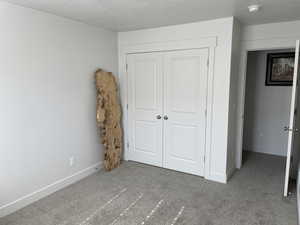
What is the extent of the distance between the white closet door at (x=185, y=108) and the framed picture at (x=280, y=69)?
205 centimetres

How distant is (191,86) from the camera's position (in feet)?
11.0

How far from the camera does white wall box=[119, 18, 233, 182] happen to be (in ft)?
9.87

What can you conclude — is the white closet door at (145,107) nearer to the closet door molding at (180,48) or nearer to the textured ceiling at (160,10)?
the closet door molding at (180,48)

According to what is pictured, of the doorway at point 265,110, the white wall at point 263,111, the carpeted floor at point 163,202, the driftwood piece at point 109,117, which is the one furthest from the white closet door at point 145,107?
the white wall at point 263,111

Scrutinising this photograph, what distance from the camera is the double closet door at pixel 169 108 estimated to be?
10.9 feet

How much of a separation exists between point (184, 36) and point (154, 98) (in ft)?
3.59

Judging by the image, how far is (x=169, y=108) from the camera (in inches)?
141

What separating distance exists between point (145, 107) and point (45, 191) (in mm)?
1967

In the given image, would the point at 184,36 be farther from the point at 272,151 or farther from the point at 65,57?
the point at 272,151

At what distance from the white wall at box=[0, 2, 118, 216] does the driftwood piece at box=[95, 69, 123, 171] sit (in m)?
0.16

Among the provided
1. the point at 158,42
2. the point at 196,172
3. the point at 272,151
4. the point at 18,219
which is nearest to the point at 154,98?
the point at 158,42

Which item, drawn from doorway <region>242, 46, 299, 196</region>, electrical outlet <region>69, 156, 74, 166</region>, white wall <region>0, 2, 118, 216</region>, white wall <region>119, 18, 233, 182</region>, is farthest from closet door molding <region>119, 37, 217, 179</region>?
doorway <region>242, 46, 299, 196</region>

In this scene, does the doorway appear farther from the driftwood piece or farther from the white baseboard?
the white baseboard

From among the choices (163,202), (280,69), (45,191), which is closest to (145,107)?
(163,202)
